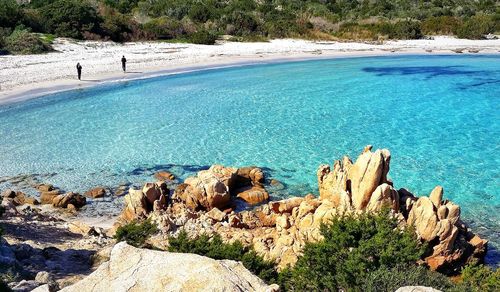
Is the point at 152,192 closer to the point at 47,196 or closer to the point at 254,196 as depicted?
the point at 254,196

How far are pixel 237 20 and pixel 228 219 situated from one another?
49365 mm

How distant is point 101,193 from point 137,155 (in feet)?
14.3

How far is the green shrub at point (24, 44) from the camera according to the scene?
41.1 metres

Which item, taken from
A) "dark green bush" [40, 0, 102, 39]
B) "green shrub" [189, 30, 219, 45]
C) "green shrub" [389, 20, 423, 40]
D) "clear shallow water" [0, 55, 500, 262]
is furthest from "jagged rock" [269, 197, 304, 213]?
"green shrub" [389, 20, 423, 40]

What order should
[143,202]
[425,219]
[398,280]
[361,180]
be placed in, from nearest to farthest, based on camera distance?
[398,280]
[425,219]
[361,180]
[143,202]

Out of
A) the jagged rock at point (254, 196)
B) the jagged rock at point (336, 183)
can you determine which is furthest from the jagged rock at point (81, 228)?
the jagged rock at point (336, 183)

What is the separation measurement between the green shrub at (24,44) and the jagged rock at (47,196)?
2909 centimetres

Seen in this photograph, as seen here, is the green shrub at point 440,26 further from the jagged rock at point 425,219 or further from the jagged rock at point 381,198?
the jagged rock at point 381,198

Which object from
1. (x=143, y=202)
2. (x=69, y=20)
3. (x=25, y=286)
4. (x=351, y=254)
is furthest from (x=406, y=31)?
(x=25, y=286)

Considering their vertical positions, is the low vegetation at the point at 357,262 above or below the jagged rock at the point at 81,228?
above

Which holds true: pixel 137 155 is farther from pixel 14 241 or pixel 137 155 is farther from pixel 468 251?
pixel 468 251

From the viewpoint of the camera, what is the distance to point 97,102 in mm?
30984

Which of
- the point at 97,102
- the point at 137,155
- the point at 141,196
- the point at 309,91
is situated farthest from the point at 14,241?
the point at 309,91

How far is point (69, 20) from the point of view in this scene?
49.6 m
